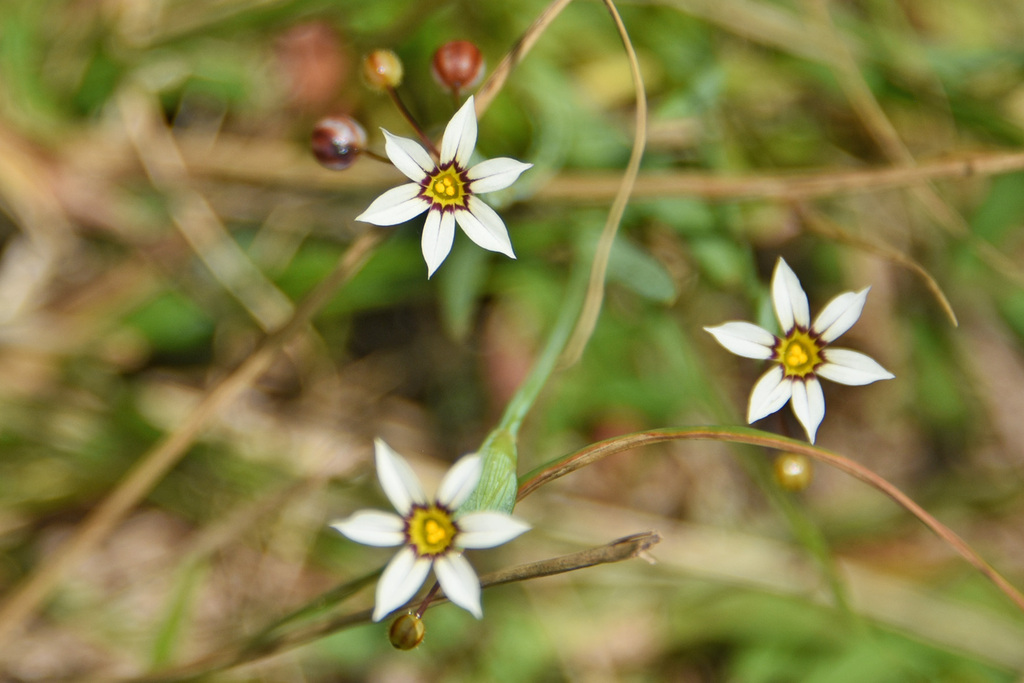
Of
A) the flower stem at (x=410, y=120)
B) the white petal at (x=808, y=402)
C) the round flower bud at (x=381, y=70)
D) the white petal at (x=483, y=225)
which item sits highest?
the round flower bud at (x=381, y=70)

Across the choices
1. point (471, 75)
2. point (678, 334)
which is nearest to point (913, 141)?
Result: point (678, 334)

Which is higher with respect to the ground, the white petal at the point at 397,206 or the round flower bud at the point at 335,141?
the round flower bud at the point at 335,141

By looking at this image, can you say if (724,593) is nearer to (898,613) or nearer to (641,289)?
(898,613)

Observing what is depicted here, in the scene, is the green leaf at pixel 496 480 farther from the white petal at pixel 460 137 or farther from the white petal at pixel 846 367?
the white petal at pixel 846 367

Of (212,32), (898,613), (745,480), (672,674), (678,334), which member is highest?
(212,32)

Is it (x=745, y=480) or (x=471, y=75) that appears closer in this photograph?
(x=471, y=75)

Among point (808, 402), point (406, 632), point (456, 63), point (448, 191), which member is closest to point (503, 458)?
point (406, 632)

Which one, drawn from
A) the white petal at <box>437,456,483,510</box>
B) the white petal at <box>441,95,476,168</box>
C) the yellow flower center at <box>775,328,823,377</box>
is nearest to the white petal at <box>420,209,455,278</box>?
the white petal at <box>441,95,476,168</box>

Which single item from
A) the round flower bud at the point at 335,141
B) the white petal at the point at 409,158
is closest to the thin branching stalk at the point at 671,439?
the white petal at the point at 409,158
